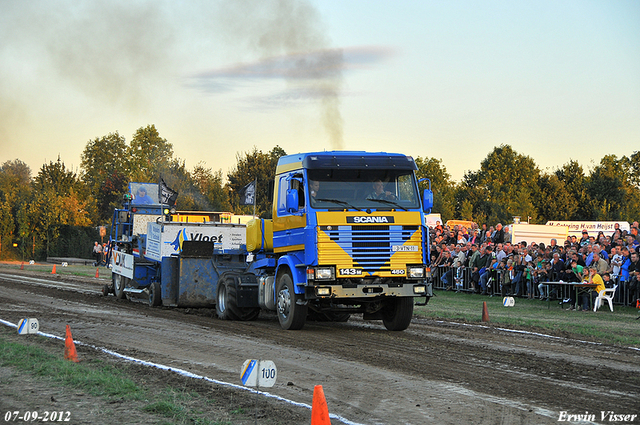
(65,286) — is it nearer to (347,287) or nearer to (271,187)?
(271,187)

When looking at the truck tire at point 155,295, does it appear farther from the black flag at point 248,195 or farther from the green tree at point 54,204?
the green tree at point 54,204

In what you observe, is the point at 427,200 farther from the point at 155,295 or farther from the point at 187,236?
the point at 155,295

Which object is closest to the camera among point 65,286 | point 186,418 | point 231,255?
point 186,418

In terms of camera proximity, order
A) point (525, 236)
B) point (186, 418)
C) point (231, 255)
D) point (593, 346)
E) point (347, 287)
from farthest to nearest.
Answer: point (525, 236) < point (231, 255) < point (347, 287) < point (593, 346) < point (186, 418)

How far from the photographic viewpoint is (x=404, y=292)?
1456 centimetres

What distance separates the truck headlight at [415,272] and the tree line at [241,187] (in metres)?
46.5

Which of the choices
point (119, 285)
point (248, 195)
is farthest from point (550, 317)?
point (119, 285)

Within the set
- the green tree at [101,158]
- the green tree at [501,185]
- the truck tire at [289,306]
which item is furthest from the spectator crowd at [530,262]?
the green tree at [101,158]

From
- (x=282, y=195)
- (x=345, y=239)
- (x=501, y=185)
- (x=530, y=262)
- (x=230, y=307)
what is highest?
(x=501, y=185)

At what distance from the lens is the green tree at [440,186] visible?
279 ft

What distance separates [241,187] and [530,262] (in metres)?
50.9

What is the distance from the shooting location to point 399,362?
11.3 m

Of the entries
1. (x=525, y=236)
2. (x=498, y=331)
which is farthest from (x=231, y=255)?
(x=525, y=236)

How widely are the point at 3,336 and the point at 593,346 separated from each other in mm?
10743
